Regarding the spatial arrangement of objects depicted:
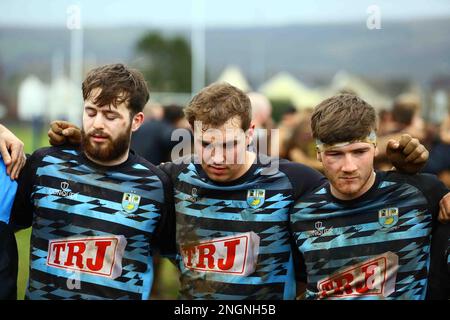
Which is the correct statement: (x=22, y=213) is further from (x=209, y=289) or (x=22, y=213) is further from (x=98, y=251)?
(x=209, y=289)

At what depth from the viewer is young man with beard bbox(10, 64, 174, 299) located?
3.21 m

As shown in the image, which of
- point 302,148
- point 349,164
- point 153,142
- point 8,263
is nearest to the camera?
point 349,164

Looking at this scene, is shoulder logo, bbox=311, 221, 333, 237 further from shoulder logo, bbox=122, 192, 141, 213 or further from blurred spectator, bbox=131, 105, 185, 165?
blurred spectator, bbox=131, 105, 185, 165

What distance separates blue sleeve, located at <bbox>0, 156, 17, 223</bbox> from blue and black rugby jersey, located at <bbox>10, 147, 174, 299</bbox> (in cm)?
6

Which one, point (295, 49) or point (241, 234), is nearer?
point (241, 234)

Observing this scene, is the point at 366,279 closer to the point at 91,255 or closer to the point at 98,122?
the point at 91,255

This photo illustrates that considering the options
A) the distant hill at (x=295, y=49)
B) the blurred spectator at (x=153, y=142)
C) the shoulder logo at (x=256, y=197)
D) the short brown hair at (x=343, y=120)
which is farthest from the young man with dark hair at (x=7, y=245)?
the distant hill at (x=295, y=49)

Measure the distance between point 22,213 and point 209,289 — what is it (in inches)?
40.0

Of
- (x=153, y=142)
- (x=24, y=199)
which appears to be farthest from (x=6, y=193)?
(x=153, y=142)

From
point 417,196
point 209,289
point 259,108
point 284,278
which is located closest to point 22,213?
point 209,289

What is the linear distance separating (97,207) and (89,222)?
8 centimetres

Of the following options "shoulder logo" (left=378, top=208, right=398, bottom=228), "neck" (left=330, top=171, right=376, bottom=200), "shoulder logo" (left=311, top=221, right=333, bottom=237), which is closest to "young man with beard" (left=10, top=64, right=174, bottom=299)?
"shoulder logo" (left=311, top=221, right=333, bottom=237)

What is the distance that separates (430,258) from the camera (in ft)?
10.0

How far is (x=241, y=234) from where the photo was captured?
10.6 feet
